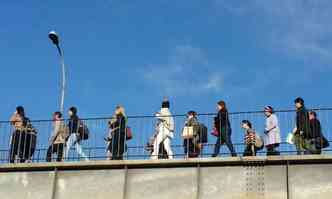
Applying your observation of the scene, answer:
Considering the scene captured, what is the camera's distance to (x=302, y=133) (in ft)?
66.1

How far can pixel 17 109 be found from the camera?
23203mm

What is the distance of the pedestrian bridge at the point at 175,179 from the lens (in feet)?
63.7

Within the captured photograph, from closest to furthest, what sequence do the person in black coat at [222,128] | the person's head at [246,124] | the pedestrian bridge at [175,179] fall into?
the pedestrian bridge at [175,179], the person in black coat at [222,128], the person's head at [246,124]

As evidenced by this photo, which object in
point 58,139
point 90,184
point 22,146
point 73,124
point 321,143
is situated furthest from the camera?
point 73,124

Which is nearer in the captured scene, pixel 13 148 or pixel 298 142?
pixel 298 142

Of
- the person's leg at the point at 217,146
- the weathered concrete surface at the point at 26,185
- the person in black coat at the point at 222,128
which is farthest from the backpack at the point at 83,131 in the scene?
the person's leg at the point at 217,146

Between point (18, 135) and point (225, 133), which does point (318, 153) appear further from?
point (18, 135)

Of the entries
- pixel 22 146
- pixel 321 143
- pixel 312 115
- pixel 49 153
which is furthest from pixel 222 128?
pixel 22 146

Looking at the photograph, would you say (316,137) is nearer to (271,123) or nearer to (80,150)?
(271,123)

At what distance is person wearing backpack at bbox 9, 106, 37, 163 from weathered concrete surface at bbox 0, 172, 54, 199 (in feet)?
2.46

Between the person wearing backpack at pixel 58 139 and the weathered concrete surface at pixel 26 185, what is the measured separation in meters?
0.71

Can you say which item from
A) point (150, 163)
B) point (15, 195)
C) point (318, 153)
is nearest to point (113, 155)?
point (150, 163)

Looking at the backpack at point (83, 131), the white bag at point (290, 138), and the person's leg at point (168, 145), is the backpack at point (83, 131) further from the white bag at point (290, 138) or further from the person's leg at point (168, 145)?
the white bag at point (290, 138)

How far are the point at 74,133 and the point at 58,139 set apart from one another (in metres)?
0.51
